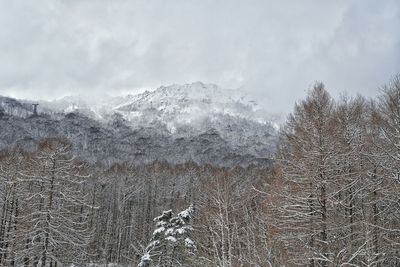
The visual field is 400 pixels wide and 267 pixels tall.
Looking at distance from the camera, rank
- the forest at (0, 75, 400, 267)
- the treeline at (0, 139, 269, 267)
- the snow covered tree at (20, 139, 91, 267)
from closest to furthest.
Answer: the forest at (0, 75, 400, 267)
the snow covered tree at (20, 139, 91, 267)
the treeline at (0, 139, 269, 267)

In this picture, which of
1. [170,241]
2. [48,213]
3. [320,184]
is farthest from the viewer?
[48,213]

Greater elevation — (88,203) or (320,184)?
(88,203)

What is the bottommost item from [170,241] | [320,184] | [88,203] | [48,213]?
[170,241]

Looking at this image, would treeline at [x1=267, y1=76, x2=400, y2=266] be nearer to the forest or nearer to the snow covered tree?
the forest

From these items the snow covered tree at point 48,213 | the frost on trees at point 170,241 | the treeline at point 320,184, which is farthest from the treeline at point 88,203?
the treeline at point 320,184

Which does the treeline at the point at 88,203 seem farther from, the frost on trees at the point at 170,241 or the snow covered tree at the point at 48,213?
the frost on trees at the point at 170,241

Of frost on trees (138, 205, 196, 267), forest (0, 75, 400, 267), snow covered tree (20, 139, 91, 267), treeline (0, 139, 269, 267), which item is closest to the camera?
forest (0, 75, 400, 267)

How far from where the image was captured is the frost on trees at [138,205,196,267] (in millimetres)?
18188

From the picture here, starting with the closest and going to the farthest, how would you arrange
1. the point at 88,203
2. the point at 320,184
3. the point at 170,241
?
the point at 320,184, the point at 170,241, the point at 88,203

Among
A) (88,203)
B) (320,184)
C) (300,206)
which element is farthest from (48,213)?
(88,203)

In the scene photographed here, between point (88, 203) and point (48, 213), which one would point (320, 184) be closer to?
point (48, 213)

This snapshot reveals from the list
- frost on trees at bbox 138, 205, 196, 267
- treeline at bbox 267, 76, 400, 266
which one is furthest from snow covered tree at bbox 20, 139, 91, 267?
treeline at bbox 267, 76, 400, 266

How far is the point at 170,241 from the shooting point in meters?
18.2

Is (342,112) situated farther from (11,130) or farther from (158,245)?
(11,130)
